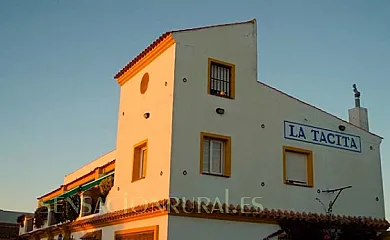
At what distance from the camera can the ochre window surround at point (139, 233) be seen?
66.9ft

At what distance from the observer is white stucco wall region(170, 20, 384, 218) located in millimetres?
21125

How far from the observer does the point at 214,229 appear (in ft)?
67.8

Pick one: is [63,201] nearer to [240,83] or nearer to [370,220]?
[240,83]

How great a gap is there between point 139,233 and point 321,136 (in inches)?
381

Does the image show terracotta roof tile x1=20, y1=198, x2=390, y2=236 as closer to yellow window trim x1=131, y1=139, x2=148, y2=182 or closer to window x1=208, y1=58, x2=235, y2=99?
yellow window trim x1=131, y1=139, x2=148, y2=182

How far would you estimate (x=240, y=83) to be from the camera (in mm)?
23156

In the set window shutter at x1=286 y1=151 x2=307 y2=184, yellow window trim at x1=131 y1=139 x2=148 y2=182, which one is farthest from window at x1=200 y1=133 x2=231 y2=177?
window shutter at x1=286 y1=151 x2=307 y2=184

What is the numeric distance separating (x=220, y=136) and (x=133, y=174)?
4.49m

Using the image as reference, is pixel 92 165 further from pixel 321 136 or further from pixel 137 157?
pixel 321 136

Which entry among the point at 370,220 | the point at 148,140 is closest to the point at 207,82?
the point at 148,140

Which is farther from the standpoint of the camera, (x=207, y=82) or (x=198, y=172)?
(x=207, y=82)

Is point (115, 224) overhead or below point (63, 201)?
below

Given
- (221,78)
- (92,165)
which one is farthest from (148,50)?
(92,165)

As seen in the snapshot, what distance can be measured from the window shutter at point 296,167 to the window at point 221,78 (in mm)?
4011
